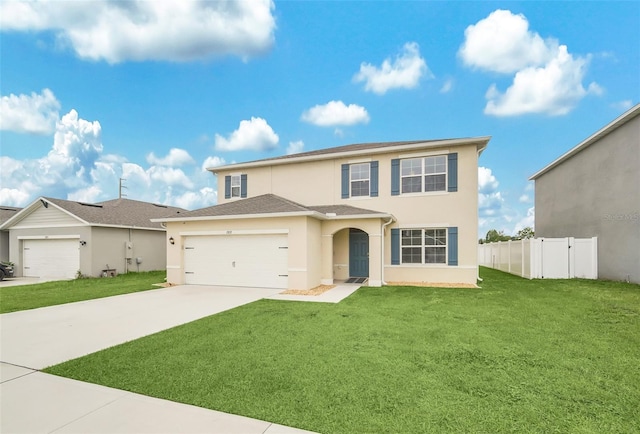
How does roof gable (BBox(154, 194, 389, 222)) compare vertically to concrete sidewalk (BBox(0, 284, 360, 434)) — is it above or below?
above

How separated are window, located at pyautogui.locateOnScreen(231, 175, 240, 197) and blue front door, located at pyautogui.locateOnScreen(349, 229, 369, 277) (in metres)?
6.78

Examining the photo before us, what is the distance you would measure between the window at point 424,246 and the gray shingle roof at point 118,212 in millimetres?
10709

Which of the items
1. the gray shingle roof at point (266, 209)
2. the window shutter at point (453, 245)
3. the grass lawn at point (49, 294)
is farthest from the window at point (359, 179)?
the grass lawn at point (49, 294)

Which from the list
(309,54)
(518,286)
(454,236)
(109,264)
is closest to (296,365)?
(454,236)

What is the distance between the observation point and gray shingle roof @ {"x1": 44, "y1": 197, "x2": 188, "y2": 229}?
15875 mm

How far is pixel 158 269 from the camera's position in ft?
62.3

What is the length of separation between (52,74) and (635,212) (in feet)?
89.9

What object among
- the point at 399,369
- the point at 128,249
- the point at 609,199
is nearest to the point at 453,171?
Result: the point at 609,199

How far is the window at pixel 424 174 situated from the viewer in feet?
41.2

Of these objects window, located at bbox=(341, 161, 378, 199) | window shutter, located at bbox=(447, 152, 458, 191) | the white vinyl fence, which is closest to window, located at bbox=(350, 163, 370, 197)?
window, located at bbox=(341, 161, 378, 199)

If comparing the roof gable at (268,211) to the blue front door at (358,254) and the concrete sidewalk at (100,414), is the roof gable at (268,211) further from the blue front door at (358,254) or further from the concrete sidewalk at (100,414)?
the concrete sidewalk at (100,414)

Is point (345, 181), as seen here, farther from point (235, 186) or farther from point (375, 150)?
point (235, 186)

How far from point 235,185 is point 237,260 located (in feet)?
18.0

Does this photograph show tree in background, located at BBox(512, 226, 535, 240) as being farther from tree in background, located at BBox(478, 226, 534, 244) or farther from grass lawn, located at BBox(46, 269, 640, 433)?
grass lawn, located at BBox(46, 269, 640, 433)
